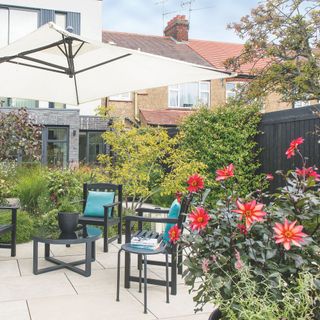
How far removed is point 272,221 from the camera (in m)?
2.58

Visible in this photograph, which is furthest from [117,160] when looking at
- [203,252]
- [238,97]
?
[203,252]

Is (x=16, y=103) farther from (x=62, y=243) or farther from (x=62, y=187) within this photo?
(x=62, y=243)

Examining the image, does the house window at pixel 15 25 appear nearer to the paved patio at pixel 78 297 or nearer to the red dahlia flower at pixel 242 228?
the paved patio at pixel 78 297

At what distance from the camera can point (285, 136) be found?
27.0 feet

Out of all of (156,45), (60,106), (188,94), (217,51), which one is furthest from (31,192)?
(217,51)

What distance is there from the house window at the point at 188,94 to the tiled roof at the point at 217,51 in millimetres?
1375

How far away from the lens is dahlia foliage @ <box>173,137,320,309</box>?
92.1 inches

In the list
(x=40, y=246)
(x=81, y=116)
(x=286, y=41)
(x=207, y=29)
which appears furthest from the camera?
(x=207, y=29)

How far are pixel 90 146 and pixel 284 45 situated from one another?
10226mm

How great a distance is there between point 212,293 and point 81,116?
54.9 feet

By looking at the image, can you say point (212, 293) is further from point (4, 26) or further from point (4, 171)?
point (4, 26)

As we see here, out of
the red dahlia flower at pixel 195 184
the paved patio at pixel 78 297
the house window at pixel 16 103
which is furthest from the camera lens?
the house window at pixel 16 103

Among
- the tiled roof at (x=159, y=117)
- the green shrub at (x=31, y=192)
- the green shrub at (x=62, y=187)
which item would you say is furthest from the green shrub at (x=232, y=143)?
the tiled roof at (x=159, y=117)

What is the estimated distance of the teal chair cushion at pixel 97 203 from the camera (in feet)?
21.5
